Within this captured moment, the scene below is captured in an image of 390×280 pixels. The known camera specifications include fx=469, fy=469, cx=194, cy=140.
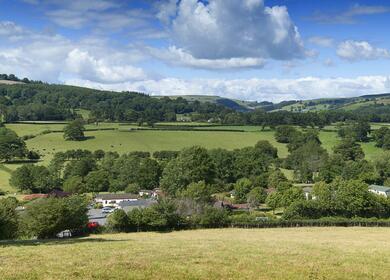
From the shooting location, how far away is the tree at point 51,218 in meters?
50.3

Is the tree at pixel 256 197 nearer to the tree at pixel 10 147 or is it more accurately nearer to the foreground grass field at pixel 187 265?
the foreground grass field at pixel 187 265

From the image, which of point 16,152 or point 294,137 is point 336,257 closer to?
point 16,152

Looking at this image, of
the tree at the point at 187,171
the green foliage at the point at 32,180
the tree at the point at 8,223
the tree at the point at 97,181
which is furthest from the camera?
the tree at the point at 97,181

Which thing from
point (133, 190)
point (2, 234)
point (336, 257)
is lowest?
point (133, 190)

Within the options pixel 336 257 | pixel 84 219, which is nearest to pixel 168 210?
pixel 84 219

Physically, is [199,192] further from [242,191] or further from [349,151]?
[349,151]

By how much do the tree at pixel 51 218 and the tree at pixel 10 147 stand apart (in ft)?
267

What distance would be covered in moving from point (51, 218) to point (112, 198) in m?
47.8

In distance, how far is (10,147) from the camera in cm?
12900

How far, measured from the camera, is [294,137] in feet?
523

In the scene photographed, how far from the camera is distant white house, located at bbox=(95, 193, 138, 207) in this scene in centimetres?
9507

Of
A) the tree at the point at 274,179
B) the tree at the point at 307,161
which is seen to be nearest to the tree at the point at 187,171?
the tree at the point at 274,179

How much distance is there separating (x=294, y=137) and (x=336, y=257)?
443 feet

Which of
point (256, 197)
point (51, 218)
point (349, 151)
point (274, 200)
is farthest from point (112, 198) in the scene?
point (349, 151)
